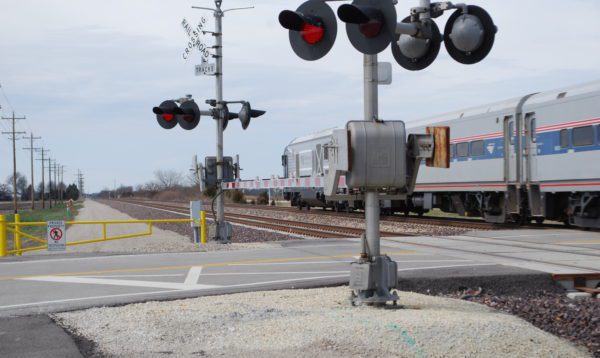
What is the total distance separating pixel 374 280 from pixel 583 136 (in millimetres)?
13796

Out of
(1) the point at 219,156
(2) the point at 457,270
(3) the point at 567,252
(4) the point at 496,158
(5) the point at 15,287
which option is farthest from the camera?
Answer: (4) the point at 496,158

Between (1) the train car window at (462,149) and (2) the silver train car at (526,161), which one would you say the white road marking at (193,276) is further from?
(1) the train car window at (462,149)

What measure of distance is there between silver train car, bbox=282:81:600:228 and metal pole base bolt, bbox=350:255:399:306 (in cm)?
862

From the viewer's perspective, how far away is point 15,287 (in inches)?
355

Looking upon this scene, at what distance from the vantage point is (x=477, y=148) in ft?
76.0

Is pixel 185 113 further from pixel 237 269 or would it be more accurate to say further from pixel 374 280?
pixel 374 280

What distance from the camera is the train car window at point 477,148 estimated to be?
22.9m

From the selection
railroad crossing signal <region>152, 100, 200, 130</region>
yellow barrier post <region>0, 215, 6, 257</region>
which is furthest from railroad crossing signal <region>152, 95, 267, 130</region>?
yellow barrier post <region>0, 215, 6, 257</region>

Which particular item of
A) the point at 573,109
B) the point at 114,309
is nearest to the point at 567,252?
the point at 573,109

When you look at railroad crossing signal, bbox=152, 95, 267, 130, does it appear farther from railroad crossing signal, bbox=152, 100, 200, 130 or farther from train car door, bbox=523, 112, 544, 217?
train car door, bbox=523, 112, 544, 217

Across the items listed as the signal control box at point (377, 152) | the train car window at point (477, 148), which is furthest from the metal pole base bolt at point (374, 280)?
the train car window at point (477, 148)

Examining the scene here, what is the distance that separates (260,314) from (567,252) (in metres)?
9.00

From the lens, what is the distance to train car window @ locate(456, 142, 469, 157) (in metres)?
23.8

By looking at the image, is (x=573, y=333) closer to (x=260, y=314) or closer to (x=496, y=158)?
(x=260, y=314)
